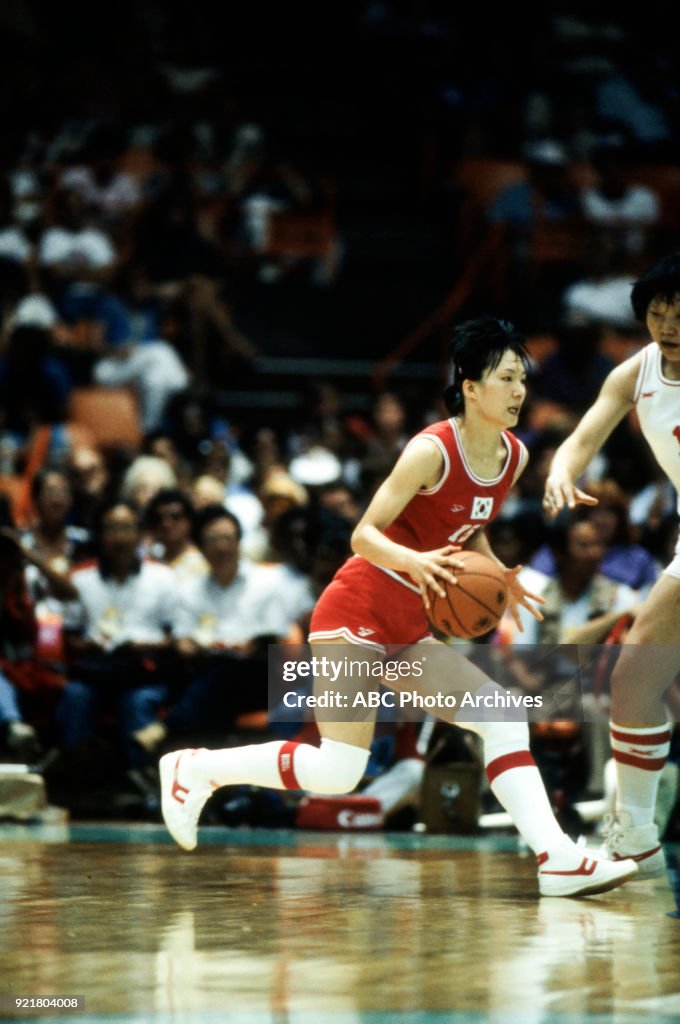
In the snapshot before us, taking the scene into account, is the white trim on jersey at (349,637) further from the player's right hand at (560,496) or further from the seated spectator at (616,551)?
the seated spectator at (616,551)

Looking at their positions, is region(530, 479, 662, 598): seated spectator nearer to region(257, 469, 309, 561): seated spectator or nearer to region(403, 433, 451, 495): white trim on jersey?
region(257, 469, 309, 561): seated spectator

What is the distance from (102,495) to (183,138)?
19.0 ft

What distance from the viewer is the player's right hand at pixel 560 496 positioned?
563 cm

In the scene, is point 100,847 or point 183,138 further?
point 183,138

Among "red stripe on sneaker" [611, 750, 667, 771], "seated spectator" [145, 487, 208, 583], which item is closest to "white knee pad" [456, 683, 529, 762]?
"red stripe on sneaker" [611, 750, 667, 771]

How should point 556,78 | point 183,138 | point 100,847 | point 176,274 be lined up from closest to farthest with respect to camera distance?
point 100,847, point 176,274, point 183,138, point 556,78

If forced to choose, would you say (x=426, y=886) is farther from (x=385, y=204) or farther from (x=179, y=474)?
(x=385, y=204)

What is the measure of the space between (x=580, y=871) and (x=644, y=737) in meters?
0.67

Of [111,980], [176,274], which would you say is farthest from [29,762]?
[176,274]

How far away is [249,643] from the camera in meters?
8.84

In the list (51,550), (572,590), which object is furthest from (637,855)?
(51,550)

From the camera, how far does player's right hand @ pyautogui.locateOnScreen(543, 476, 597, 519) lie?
5.63 meters

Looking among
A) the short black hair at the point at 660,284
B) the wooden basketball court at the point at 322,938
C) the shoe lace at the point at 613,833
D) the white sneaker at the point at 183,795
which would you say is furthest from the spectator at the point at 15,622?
the short black hair at the point at 660,284

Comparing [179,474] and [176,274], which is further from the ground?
[176,274]
